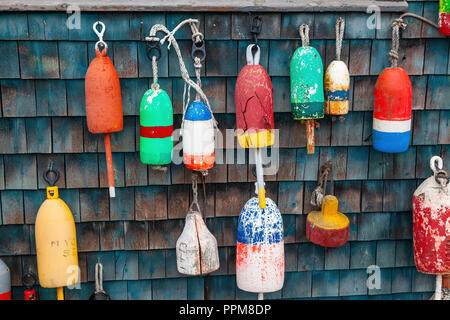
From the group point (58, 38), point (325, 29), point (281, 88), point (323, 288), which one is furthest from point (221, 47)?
point (323, 288)

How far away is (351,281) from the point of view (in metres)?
3.21

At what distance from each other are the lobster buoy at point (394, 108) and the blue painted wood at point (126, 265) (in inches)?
62.1

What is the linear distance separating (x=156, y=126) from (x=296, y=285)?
1.35m

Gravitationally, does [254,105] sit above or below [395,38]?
below

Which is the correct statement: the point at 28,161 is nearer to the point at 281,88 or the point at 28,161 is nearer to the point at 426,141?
the point at 281,88

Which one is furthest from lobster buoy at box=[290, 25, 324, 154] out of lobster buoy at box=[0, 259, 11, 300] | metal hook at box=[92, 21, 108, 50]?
lobster buoy at box=[0, 259, 11, 300]

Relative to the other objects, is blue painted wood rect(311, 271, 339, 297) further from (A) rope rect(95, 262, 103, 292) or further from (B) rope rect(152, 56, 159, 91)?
(B) rope rect(152, 56, 159, 91)

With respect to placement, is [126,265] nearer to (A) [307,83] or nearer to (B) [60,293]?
(B) [60,293]

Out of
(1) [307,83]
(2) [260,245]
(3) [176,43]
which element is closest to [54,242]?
(2) [260,245]

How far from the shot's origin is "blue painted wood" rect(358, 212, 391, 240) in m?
3.13

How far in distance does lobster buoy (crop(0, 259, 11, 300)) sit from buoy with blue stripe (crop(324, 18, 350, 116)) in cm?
197

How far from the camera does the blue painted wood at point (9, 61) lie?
2.70 meters

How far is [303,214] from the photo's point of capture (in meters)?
3.09

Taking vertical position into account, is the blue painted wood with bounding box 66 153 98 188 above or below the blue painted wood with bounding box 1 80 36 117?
below
